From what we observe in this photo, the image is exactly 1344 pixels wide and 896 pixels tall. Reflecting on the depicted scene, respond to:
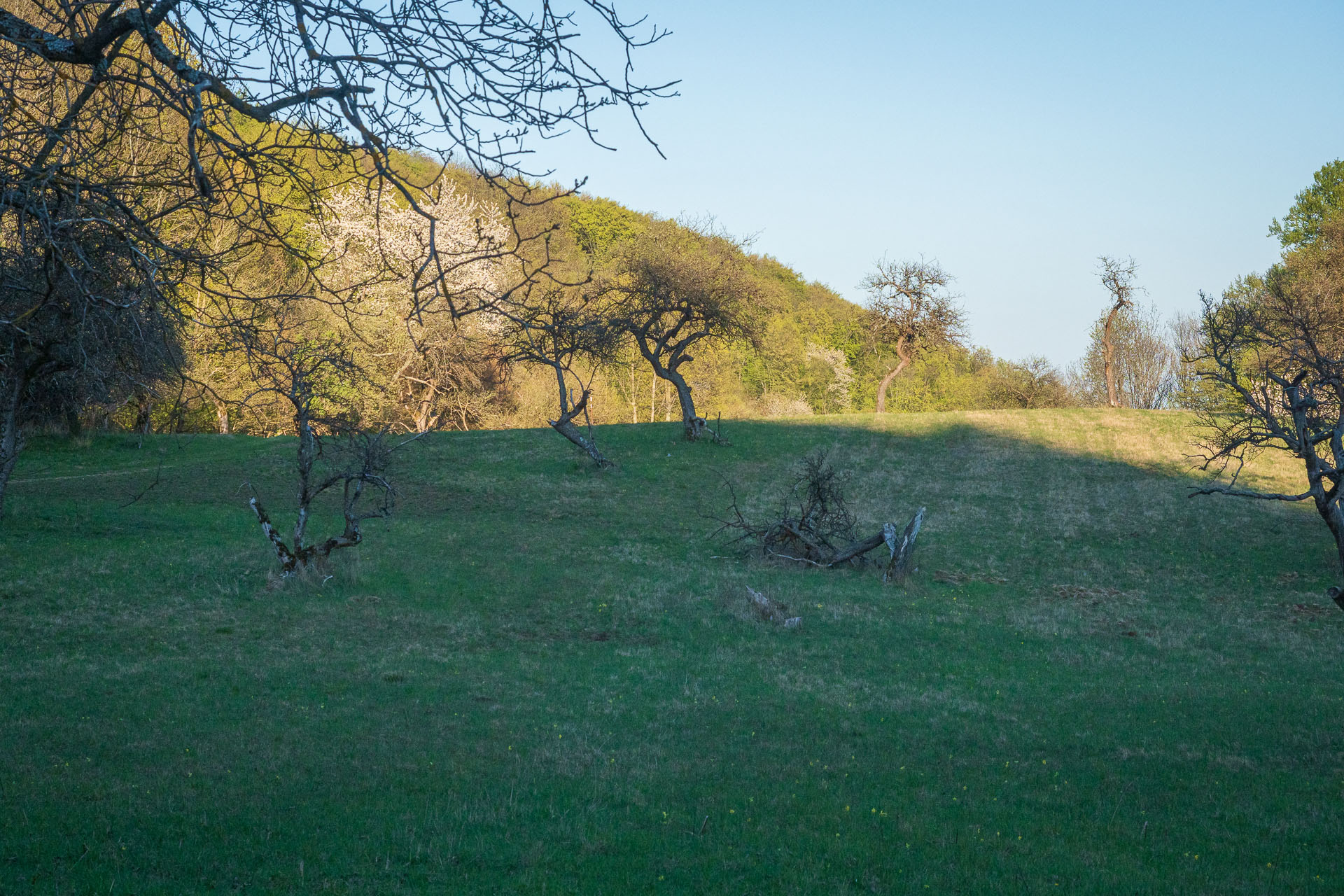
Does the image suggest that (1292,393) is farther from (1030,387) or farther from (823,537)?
(1030,387)

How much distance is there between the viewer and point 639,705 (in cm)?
1173

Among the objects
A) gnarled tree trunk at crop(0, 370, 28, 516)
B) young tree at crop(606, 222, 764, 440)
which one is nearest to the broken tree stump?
young tree at crop(606, 222, 764, 440)

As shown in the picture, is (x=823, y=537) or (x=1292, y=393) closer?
(x=1292, y=393)

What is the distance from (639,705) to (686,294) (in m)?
23.6

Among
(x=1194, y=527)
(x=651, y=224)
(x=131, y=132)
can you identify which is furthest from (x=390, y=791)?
(x=651, y=224)

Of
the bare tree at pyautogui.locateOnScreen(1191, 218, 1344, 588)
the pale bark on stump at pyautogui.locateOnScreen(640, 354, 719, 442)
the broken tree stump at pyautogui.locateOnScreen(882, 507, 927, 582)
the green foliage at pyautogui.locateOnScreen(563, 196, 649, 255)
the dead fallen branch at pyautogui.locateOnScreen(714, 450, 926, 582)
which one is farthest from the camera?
the green foliage at pyautogui.locateOnScreen(563, 196, 649, 255)

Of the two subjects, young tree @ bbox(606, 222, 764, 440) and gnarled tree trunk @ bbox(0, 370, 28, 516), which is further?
young tree @ bbox(606, 222, 764, 440)

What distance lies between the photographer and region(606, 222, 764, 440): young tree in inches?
1314

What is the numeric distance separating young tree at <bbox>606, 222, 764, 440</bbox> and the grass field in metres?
8.75

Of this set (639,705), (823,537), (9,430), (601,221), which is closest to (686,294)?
(823,537)

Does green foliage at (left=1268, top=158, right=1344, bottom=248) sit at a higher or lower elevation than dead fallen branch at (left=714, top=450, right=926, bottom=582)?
higher

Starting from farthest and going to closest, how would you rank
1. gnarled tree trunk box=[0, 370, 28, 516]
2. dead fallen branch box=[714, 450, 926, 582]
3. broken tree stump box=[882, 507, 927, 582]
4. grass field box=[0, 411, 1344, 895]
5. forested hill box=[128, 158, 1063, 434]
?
1. forested hill box=[128, 158, 1063, 434]
2. dead fallen branch box=[714, 450, 926, 582]
3. broken tree stump box=[882, 507, 927, 582]
4. gnarled tree trunk box=[0, 370, 28, 516]
5. grass field box=[0, 411, 1344, 895]

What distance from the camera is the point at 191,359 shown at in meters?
30.7

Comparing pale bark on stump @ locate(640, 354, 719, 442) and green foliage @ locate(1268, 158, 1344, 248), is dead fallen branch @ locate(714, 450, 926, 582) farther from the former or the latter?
green foliage @ locate(1268, 158, 1344, 248)
